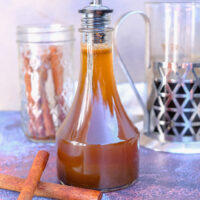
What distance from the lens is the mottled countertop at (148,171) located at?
0.58 metres

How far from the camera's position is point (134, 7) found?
3.32 ft

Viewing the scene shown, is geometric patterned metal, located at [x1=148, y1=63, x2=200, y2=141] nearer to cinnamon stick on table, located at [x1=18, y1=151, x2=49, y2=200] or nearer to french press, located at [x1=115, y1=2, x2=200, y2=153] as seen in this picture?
french press, located at [x1=115, y1=2, x2=200, y2=153]

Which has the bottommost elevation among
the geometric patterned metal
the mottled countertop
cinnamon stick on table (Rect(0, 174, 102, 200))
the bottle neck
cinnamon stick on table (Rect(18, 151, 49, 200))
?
the mottled countertop

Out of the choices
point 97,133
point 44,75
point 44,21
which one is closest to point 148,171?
point 97,133

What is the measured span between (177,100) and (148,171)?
0.60ft

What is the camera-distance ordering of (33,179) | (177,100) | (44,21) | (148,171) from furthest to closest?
(44,21)
(177,100)
(148,171)
(33,179)

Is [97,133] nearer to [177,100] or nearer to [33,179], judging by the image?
[33,179]

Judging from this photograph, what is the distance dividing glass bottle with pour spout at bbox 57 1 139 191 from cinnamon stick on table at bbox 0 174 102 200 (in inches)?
1.1

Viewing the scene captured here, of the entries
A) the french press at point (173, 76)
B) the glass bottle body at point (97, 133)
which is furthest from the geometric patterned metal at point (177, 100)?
the glass bottle body at point (97, 133)

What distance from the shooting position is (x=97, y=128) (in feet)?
1.88

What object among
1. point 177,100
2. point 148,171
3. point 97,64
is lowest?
point 148,171

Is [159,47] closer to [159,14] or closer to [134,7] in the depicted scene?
[159,14]

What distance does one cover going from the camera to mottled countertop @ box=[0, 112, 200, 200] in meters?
0.58

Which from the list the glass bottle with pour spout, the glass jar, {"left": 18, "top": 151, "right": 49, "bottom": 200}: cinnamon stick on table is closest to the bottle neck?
the glass bottle with pour spout
